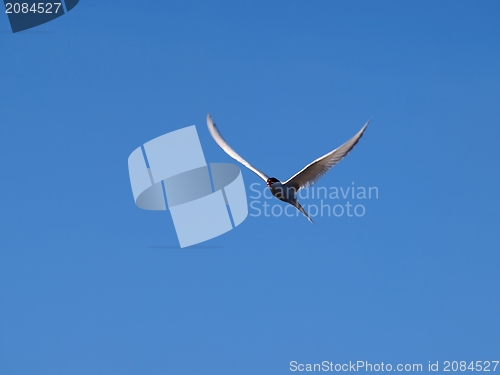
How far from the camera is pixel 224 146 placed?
1188 centimetres

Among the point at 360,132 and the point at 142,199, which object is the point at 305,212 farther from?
the point at 142,199

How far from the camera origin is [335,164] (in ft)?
32.0

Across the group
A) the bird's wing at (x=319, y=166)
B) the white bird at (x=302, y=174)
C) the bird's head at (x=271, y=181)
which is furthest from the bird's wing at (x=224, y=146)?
the bird's wing at (x=319, y=166)

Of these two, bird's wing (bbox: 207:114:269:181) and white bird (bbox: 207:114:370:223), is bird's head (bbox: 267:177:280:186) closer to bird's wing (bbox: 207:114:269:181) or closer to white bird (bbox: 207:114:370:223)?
white bird (bbox: 207:114:370:223)

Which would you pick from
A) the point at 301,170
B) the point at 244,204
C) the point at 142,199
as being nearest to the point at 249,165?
the point at 301,170

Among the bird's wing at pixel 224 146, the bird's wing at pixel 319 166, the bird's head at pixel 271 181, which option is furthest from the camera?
the bird's wing at pixel 224 146

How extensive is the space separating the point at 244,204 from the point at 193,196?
1318 millimetres

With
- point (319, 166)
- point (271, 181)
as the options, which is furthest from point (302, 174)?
point (271, 181)

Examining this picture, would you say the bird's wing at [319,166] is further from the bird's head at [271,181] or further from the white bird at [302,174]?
the bird's head at [271,181]

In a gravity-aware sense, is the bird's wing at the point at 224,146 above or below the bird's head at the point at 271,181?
above

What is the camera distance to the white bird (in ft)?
30.6

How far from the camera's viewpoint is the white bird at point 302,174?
932 cm

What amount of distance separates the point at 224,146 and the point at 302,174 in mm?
2284

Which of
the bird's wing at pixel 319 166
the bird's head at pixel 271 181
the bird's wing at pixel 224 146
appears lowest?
the bird's wing at pixel 319 166
